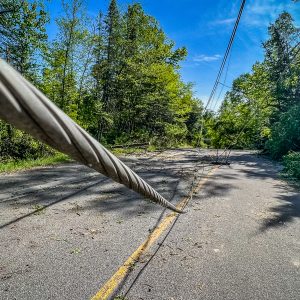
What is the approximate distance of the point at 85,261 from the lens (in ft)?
12.7

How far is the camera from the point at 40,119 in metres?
0.39

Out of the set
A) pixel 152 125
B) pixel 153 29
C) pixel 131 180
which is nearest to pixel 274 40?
pixel 153 29

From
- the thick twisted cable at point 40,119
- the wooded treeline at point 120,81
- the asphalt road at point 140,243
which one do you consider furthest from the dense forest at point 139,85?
the thick twisted cable at point 40,119

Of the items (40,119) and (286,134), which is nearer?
(40,119)

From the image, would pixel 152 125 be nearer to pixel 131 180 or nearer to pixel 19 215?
pixel 19 215

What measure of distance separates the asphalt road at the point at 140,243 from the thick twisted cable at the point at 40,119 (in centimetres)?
306

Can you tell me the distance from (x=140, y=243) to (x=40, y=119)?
448cm

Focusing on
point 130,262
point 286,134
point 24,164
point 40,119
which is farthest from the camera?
point 286,134

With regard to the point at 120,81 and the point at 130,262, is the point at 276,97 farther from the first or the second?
the point at 130,262

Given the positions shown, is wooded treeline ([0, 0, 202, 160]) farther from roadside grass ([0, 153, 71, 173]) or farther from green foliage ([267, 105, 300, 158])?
green foliage ([267, 105, 300, 158])

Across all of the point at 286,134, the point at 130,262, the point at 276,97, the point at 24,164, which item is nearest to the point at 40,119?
the point at 130,262

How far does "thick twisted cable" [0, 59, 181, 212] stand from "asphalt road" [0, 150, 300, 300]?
3058mm

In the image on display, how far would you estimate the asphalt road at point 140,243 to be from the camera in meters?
3.35

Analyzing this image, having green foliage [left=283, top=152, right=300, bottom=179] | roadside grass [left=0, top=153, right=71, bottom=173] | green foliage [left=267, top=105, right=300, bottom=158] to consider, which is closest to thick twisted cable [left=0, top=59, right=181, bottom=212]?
roadside grass [left=0, top=153, right=71, bottom=173]
